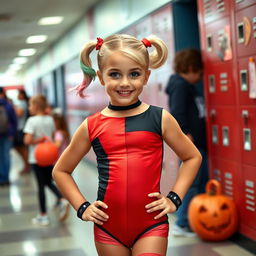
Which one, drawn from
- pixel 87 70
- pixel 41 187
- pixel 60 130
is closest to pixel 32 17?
pixel 60 130

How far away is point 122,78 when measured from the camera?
2131 millimetres

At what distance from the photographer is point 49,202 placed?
7.06 metres

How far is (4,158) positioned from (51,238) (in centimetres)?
393

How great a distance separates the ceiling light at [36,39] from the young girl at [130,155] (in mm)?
12858

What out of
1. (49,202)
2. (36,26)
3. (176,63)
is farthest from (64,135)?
(36,26)

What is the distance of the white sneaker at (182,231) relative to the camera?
4.82 m

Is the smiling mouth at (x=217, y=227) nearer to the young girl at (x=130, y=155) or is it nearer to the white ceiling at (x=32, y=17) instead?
Answer: the young girl at (x=130, y=155)

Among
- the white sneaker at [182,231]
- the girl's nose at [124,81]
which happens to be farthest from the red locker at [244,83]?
the girl's nose at [124,81]

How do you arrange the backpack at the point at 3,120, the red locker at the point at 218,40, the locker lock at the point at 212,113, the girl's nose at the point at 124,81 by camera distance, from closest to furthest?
the girl's nose at the point at 124,81, the red locker at the point at 218,40, the locker lock at the point at 212,113, the backpack at the point at 3,120

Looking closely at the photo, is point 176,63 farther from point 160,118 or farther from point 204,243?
point 160,118

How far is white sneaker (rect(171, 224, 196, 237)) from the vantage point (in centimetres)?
482

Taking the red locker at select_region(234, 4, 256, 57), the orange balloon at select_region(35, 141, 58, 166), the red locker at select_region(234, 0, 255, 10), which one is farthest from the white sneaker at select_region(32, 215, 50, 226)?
the red locker at select_region(234, 0, 255, 10)

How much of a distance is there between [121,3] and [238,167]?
13.2ft

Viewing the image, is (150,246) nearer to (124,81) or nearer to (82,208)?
(82,208)
